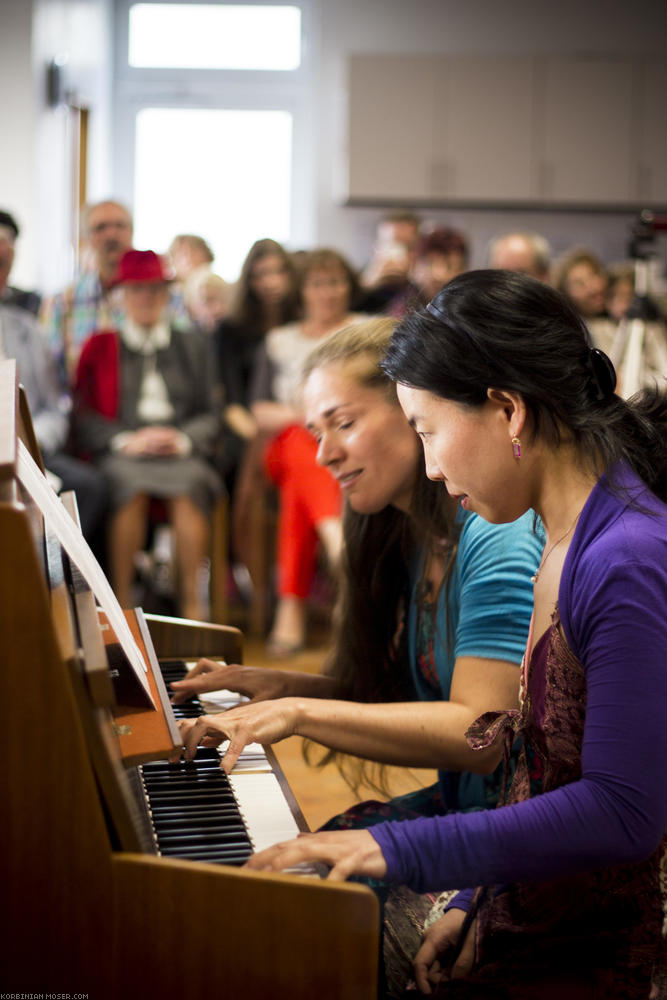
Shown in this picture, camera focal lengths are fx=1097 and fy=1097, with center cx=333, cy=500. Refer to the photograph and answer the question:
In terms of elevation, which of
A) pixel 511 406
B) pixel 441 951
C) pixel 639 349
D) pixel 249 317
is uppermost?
pixel 249 317

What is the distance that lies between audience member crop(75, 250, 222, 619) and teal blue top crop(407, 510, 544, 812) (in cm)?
250

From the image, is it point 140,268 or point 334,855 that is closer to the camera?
point 334,855

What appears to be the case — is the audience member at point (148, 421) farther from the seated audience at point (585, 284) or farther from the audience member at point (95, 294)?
the seated audience at point (585, 284)

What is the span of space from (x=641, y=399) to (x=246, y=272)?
11.2 feet

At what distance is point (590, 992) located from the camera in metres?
1.00

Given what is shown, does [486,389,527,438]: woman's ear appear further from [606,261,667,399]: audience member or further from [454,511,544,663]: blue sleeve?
[606,261,667,399]: audience member

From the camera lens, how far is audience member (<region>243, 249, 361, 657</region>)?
156 inches

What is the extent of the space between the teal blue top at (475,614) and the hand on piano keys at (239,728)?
216 millimetres

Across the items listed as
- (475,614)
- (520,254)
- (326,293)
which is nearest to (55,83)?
(326,293)

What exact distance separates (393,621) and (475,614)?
295 millimetres

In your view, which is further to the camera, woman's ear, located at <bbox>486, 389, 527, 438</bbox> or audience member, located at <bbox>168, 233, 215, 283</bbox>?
audience member, located at <bbox>168, 233, 215, 283</bbox>

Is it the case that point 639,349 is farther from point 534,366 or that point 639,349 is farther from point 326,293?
point 534,366

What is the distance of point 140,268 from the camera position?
3996 millimetres

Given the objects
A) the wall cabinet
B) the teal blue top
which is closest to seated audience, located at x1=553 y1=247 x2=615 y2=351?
the wall cabinet
